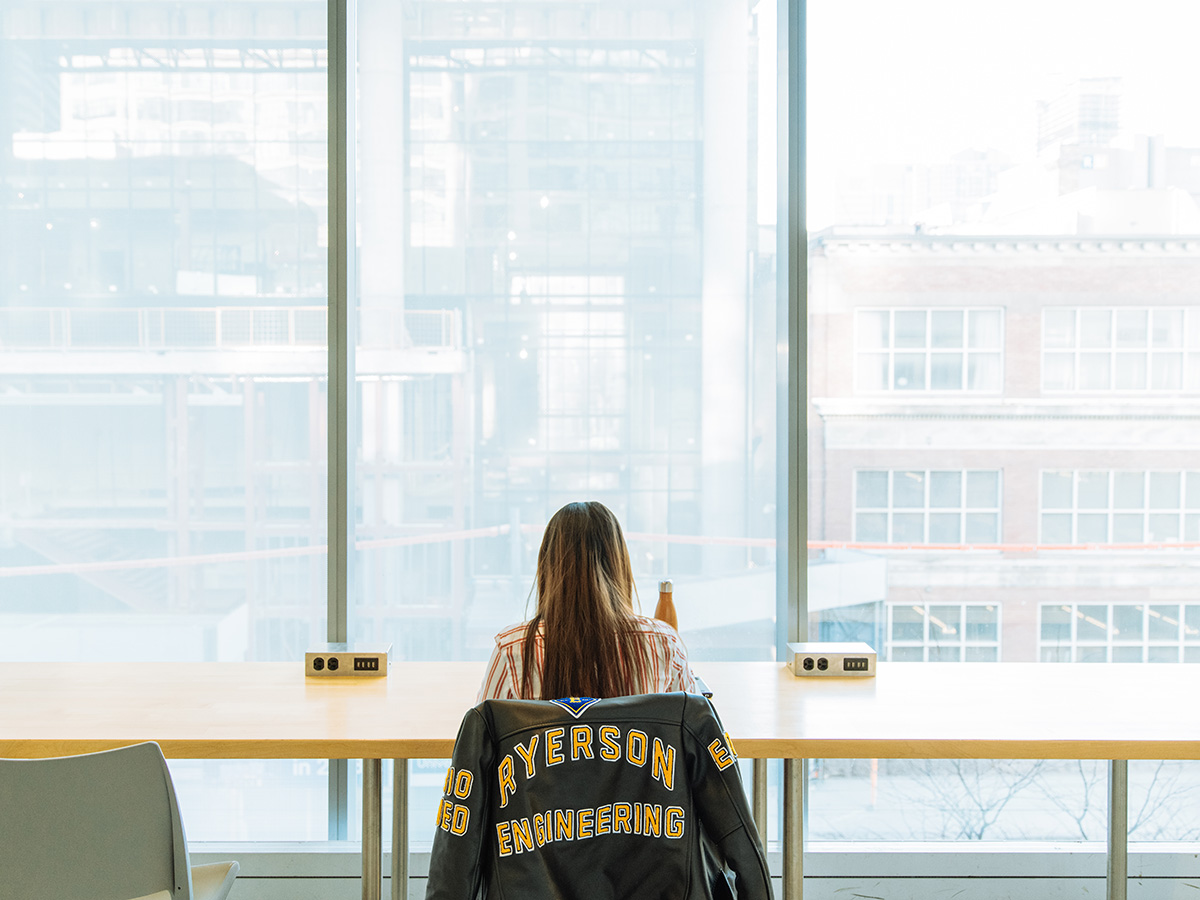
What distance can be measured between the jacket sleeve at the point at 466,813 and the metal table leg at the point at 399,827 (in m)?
0.62

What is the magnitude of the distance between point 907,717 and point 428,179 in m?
1.75

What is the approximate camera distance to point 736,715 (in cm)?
167

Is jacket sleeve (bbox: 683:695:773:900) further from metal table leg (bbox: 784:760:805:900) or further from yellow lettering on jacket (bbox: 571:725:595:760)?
metal table leg (bbox: 784:760:805:900)

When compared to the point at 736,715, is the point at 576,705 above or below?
above

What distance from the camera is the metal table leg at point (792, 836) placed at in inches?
65.4

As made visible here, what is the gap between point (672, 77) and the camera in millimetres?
2297

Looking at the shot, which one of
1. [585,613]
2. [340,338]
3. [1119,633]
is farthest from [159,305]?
[1119,633]

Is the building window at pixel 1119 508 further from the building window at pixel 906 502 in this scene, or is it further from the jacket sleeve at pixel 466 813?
the jacket sleeve at pixel 466 813

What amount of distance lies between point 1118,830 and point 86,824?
6.34 ft

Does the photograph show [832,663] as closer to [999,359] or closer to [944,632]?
[944,632]

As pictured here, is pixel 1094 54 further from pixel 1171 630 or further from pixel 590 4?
pixel 1171 630

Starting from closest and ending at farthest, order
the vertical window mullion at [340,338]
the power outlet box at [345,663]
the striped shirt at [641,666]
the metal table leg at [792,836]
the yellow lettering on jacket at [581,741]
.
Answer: the yellow lettering on jacket at [581,741]
the striped shirt at [641,666]
the metal table leg at [792,836]
the power outlet box at [345,663]
the vertical window mullion at [340,338]

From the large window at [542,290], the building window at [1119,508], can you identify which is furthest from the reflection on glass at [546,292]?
the building window at [1119,508]

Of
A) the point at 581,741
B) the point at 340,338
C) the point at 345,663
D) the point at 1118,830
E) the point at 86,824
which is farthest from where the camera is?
the point at 340,338
